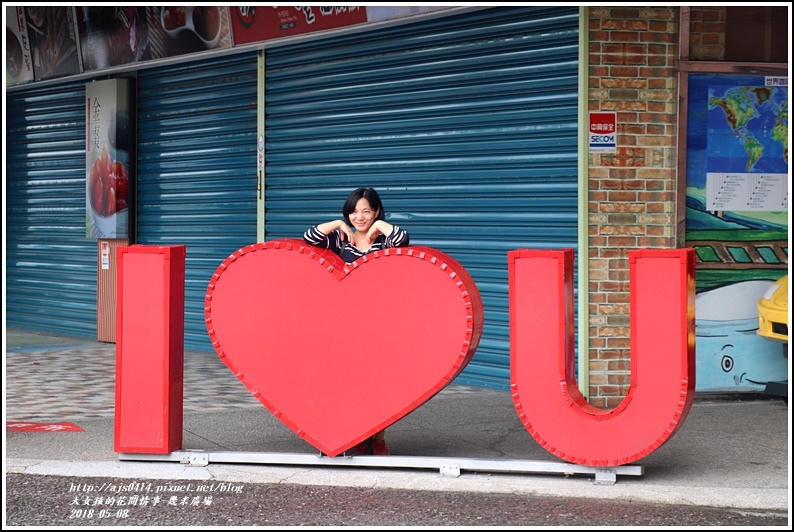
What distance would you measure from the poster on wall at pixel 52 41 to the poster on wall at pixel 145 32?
0.67 feet

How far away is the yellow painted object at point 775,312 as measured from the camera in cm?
809

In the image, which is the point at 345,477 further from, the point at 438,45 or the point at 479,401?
the point at 438,45

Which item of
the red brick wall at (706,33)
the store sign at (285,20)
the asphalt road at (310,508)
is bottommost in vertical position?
the asphalt road at (310,508)

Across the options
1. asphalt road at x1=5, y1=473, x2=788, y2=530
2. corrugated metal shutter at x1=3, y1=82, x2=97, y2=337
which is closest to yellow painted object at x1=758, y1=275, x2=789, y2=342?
asphalt road at x1=5, y1=473, x2=788, y2=530

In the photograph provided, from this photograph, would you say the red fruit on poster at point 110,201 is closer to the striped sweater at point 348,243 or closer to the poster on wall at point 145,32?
the poster on wall at point 145,32

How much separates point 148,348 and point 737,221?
15.7 feet

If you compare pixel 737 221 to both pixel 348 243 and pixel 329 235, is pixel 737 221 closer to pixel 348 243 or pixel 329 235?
pixel 348 243

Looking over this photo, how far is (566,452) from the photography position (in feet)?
18.4

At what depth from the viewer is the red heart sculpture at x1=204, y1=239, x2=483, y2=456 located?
5715 millimetres

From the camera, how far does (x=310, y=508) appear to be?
16.9 ft

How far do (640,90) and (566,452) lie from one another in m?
3.51

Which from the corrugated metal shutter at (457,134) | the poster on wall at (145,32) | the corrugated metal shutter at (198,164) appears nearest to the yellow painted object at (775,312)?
the corrugated metal shutter at (457,134)

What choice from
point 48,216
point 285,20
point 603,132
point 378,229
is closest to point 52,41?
point 48,216

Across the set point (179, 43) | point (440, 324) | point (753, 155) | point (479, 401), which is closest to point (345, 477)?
point (440, 324)
